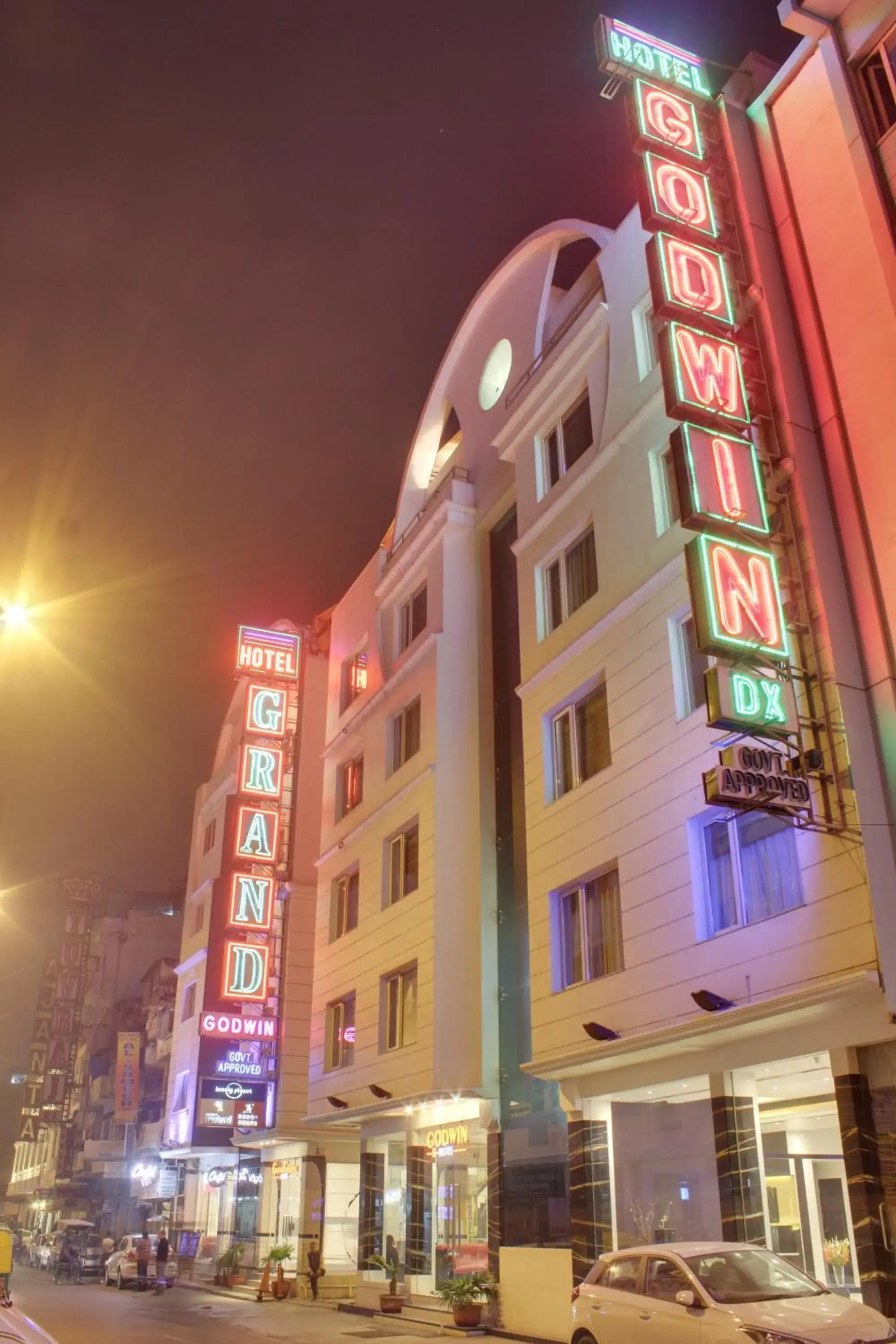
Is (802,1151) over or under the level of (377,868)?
under

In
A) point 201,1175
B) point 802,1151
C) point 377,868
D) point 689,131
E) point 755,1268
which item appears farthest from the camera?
point 201,1175

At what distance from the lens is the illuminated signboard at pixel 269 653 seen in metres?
36.6

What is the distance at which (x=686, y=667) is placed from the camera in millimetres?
16938

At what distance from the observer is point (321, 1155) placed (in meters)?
31.2

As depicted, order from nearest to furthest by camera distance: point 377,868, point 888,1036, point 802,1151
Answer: point 888,1036 < point 802,1151 < point 377,868

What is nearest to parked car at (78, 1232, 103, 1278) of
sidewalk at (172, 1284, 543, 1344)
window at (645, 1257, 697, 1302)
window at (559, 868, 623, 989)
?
sidewalk at (172, 1284, 543, 1344)

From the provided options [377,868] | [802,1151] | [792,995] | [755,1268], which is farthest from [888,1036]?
[377,868]

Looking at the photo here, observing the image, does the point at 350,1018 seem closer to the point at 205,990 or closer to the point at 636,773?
the point at 205,990

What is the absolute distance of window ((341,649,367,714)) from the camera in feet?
107

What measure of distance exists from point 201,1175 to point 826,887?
36.2m

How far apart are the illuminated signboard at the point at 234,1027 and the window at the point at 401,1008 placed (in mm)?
7579

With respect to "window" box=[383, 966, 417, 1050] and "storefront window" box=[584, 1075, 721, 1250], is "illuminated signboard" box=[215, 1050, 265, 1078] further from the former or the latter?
"storefront window" box=[584, 1075, 721, 1250]

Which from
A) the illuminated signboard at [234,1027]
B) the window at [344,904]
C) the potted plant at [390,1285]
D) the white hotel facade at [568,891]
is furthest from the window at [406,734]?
the potted plant at [390,1285]

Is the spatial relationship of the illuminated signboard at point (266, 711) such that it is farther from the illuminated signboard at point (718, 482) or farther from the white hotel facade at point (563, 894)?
the illuminated signboard at point (718, 482)
